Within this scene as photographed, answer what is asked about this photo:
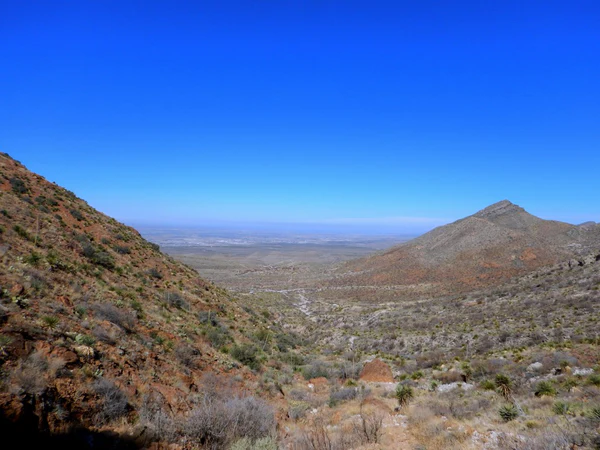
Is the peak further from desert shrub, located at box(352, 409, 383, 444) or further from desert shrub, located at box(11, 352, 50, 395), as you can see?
desert shrub, located at box(11, 352, 50, 395)

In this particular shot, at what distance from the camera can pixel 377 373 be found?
1517 centimetres

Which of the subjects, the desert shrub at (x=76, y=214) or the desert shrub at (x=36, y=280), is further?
the desert shrub at (x=76, y=214)

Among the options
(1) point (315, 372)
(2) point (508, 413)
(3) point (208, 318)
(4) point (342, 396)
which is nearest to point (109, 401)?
(4) point (342, 396)

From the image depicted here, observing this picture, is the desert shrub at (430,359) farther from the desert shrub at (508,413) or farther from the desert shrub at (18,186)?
the desert shrub at (18,186)

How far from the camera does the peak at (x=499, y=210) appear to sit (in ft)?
204

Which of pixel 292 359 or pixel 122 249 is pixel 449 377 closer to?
pixel 292 359

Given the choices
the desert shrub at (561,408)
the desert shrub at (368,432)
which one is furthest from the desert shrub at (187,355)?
the desert shrub at (561,408)

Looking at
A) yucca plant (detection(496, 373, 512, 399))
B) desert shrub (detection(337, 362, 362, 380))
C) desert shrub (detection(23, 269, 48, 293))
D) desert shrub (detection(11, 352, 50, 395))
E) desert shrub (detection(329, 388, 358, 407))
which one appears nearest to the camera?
desert shrub (detection(11, 352, 50, 395))

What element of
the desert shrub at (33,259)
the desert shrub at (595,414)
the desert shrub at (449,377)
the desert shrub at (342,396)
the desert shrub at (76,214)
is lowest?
the desert shrub at (449,377)

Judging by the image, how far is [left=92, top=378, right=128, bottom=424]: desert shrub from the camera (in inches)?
244

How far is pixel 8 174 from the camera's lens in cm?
2159

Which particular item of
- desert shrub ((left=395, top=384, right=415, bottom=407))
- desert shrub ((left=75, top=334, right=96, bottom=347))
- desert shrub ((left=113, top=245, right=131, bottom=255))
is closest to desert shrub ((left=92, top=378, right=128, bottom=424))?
desert shrub ((left=75, top=334, right=96, bottom=347))

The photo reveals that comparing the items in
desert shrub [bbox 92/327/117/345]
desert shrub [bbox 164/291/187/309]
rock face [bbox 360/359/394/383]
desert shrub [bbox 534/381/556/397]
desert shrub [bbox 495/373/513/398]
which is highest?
desert shrub [bbox 92/327/117/345]

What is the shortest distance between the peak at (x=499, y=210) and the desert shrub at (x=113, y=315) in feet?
220
